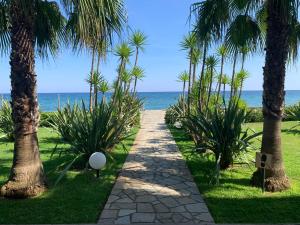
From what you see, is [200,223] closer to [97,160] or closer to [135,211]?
[135,211]

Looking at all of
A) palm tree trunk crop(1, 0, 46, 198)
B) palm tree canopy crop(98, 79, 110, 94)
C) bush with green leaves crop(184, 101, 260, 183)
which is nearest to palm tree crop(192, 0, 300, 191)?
bush with green leaves crop(184, 101, 260, 183)

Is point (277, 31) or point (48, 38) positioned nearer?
point (277, 31)

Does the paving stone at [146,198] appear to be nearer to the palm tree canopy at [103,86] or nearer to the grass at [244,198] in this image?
the grass at [244,198]

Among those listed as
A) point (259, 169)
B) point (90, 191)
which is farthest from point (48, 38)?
point (259, 169)

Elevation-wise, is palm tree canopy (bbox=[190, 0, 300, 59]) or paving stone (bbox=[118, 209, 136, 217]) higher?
palm tree canopy (bbox=[190, 0, 300, 59])

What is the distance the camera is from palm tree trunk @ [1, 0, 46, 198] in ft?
18.0

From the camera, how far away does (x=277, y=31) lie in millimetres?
5863

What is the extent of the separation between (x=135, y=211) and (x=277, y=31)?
3.76 metres

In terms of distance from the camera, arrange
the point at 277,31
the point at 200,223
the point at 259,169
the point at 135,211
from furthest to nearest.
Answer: the point at 259,169 → the point at 277,31 → the point at 135,211 → the point at 200,223

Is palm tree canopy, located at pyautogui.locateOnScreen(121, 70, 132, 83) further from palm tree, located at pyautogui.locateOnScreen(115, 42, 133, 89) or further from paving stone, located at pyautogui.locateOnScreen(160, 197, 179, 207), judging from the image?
paving stone, located at pyautogui.locateOnScreen(160, 197, 179, 207)

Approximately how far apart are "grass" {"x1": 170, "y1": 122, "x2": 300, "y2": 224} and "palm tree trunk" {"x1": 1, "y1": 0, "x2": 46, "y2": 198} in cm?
294

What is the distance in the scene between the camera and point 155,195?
583 cm

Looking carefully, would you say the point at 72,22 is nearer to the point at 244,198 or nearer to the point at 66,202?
the point at 66,202

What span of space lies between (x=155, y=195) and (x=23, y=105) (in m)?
2.60
